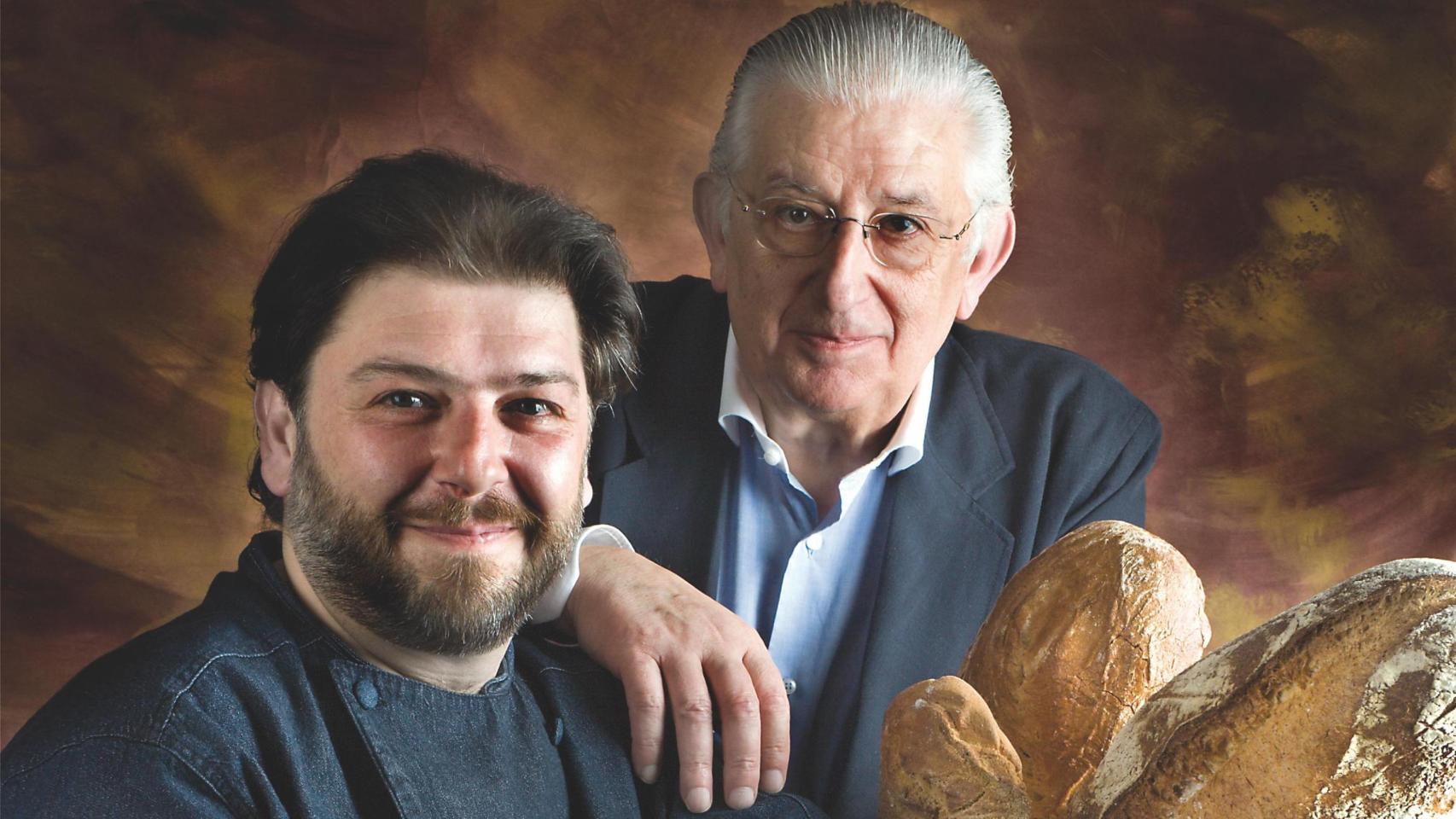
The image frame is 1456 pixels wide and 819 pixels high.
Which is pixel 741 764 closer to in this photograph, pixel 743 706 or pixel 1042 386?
pixel 743 706

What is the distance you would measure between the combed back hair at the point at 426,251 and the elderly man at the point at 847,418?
270 millimetres

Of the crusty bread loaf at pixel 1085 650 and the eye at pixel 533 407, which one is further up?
the eye at pixel 533 407

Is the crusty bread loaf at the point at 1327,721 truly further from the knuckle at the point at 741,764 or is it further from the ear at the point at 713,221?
the ear at the point at 713,221

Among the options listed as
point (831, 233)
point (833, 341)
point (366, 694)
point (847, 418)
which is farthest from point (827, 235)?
point (366, 694)

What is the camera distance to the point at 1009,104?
2115mm

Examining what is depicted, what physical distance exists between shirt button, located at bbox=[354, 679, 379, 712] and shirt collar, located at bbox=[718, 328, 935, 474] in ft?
2.04

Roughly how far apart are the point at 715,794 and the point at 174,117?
49.5 inches

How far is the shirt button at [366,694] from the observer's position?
1.01 metres

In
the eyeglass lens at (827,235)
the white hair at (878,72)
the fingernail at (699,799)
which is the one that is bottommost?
the fingernail at (699,799)

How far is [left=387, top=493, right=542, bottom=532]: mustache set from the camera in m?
0.99

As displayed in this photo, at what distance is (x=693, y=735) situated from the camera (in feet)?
3.66

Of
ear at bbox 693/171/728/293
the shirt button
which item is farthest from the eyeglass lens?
the shirt button

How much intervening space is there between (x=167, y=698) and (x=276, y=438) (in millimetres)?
290

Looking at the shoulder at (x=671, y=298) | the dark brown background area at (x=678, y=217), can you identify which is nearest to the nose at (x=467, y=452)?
the shoulder at (x=671, y=298)
